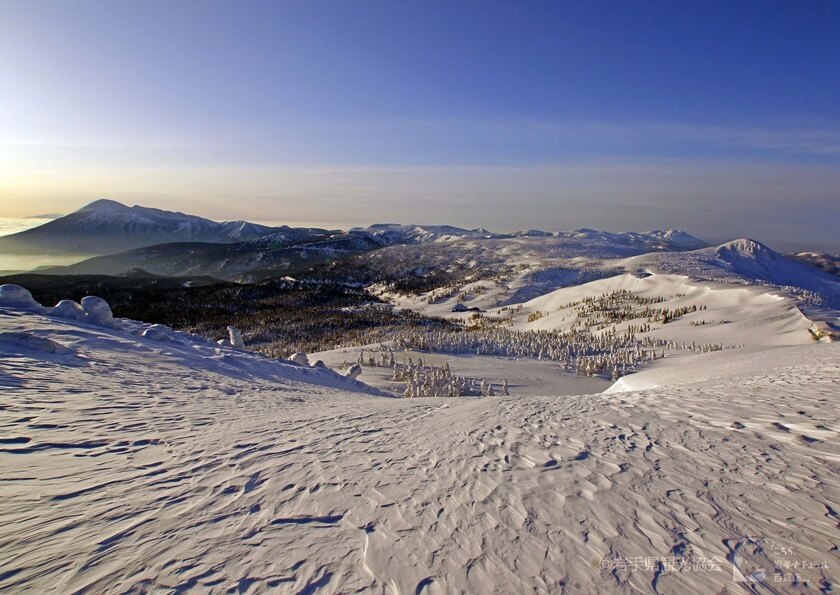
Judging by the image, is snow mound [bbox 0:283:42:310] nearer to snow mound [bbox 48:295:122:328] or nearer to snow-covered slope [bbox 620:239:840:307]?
snow mound [bbox 48:295:122:328]

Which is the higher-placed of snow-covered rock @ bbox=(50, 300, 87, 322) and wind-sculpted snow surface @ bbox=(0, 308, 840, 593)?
snow-covered rock @ bbox=(50, 300, 87, 322)

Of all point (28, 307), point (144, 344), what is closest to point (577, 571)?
point (144, 344)

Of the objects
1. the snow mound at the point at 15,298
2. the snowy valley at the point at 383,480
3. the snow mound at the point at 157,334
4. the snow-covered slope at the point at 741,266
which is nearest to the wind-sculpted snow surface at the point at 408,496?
the snowy valley at the point at 383,480

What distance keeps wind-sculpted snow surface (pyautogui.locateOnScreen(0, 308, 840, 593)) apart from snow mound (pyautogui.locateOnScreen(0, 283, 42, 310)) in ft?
25.8

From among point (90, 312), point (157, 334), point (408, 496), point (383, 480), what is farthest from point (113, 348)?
point (408, 496)

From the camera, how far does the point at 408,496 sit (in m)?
4.38

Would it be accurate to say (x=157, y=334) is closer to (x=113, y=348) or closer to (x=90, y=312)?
(x=90, y=312)

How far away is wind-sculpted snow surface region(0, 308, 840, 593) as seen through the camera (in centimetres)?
314

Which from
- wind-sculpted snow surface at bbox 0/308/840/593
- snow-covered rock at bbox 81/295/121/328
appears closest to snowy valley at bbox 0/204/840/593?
wind-sculpted snow surface at bbox 0/308/840/593

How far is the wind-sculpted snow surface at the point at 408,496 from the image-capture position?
314 cm

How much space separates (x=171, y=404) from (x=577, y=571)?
7593mm

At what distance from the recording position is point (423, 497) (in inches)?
172

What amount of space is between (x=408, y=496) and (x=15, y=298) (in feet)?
54.8

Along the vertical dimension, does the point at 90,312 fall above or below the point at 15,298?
below
